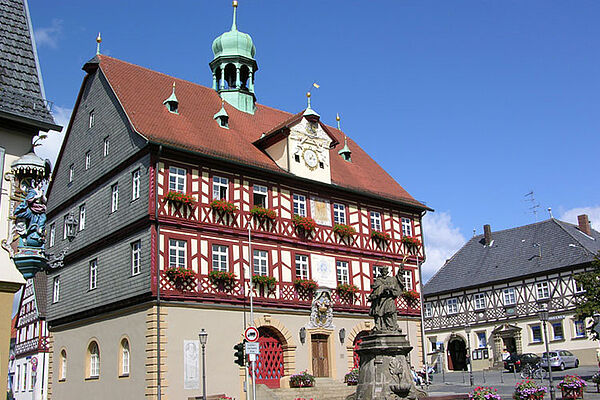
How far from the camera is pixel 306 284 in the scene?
30219 millimetres

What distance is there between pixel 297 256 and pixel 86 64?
1364 centimetres

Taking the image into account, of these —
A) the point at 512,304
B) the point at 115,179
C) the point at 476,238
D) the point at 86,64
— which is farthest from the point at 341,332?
the point at 476,238

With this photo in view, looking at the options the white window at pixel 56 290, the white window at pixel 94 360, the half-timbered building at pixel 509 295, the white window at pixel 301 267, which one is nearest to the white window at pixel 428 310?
the half-timbered building at pixel 509 295

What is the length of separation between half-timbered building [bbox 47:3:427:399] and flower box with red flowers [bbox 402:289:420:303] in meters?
0.08

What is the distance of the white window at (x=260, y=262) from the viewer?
1140 inches

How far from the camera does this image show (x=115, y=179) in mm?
28969

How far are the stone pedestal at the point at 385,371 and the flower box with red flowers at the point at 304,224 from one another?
13.2 meters

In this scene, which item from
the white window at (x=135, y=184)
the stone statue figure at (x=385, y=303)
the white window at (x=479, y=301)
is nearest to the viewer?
the stone statue figure at (x=385, y=303)

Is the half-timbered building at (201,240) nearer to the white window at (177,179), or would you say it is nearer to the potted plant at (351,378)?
the white window at (177,179)

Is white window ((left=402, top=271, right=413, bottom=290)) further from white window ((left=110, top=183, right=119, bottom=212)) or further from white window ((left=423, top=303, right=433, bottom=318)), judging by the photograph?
white window ((left=423, top=303, right=433, bottom=318))

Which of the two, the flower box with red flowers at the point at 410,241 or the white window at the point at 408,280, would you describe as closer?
the white window at the point at 408,280

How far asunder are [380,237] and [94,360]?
15.1m

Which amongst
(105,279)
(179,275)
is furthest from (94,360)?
(179,275)

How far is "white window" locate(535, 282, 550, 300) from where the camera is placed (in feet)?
161
